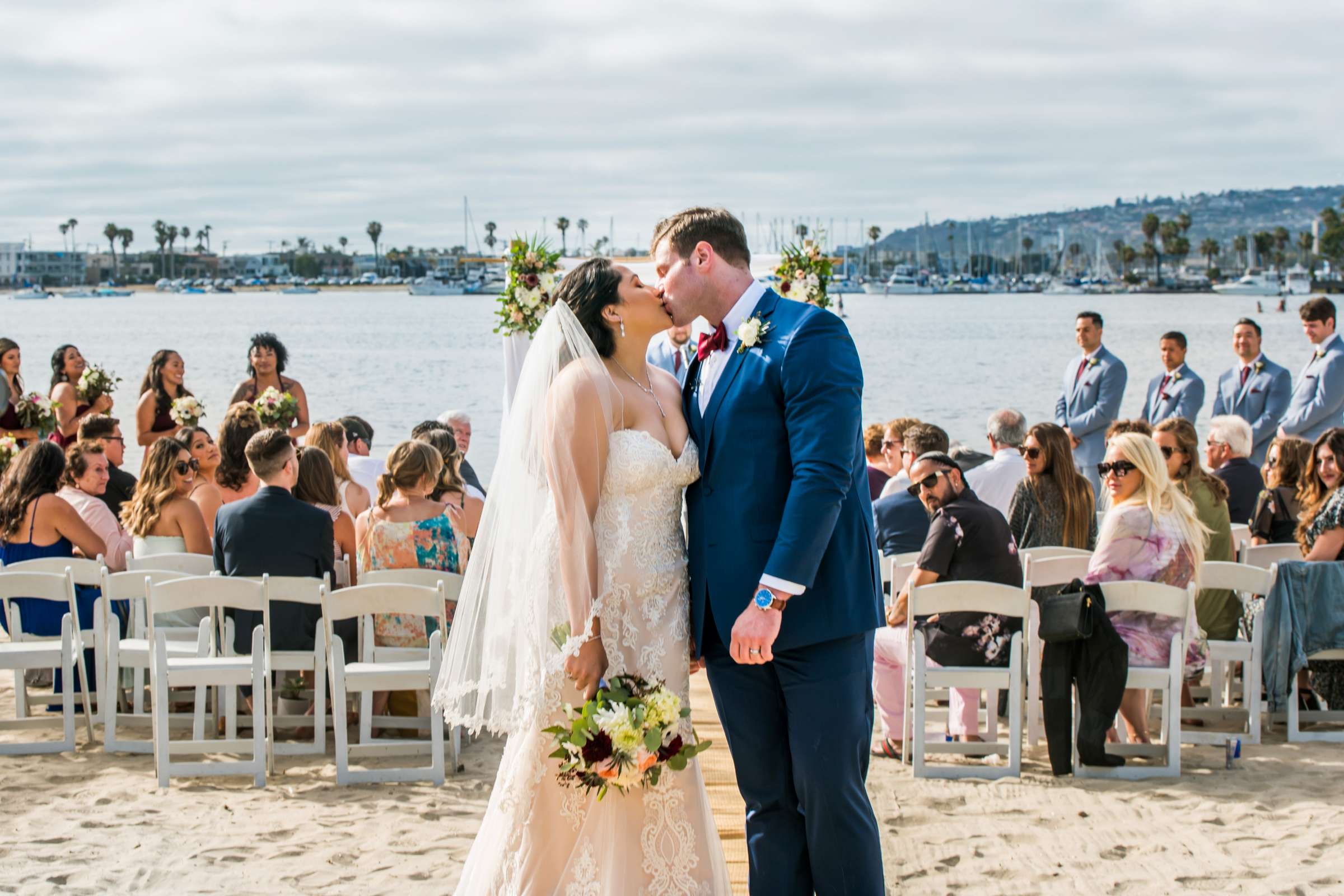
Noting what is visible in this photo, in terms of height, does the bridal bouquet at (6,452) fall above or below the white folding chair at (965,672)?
above

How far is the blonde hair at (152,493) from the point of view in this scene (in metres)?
6.84

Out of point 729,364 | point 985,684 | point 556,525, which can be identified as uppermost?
point 729,364

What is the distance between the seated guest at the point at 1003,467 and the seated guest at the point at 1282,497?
1297mm

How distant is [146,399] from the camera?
10250mm

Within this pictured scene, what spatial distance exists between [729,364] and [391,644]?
339 centimetres

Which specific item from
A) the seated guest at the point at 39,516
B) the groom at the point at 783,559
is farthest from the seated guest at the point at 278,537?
the groom at the point at 783,559

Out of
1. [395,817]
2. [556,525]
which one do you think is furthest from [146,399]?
[556,525]

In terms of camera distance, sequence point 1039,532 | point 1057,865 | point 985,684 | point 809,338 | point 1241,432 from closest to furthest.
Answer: point 809,338 → point 1057,865 → point 985,684 → point 1039,532 → point 1241,432

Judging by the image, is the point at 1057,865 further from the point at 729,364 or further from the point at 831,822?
the point at 729,364

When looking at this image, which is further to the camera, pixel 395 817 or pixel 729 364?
pixel 395 817

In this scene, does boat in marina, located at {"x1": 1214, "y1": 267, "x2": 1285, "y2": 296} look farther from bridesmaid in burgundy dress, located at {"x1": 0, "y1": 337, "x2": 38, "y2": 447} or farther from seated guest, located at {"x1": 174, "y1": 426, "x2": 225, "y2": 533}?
seated guest, located at {"x1": 174, "y1": 426, "x2": 225, "y2": 533}

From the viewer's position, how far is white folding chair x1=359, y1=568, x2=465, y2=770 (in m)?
6.02

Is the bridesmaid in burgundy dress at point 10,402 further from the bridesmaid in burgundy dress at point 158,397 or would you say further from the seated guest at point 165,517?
the seated guest at point 165,517

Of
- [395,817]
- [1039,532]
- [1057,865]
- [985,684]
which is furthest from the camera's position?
[1039,532]
